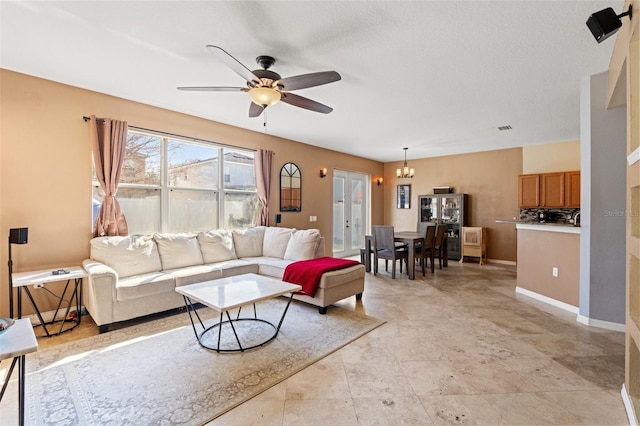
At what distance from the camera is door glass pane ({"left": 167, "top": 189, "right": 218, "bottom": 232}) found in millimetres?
4449

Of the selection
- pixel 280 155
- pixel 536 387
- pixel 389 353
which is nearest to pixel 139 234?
pixel 280 155

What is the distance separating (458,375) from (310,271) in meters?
1.86

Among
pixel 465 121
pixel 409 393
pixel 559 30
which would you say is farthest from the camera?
pixel 465 121

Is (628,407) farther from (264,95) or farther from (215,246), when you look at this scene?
(215,246)

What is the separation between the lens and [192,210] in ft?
15.3

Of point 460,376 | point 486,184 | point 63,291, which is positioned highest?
point 486,184

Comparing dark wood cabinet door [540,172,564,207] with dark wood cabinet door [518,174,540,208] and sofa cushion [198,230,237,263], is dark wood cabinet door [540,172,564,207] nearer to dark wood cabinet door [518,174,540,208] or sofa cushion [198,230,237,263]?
dark wood cabinet door [518,174,540,208]

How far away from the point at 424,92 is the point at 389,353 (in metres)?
2.89

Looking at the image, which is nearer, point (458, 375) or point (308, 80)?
point (458, 375)

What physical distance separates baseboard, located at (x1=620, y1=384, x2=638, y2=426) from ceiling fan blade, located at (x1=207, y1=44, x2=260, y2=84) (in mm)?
3319

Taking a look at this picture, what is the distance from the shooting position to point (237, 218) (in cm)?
527

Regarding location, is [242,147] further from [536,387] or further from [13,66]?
[536,387]

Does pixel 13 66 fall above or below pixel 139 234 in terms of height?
above

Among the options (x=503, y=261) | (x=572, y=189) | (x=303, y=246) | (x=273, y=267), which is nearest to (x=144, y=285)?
(x=273, y=267)
